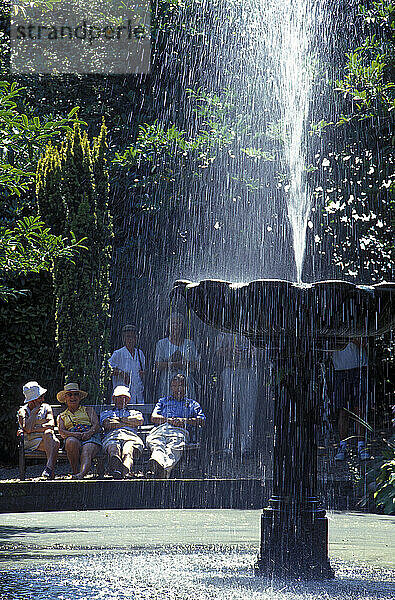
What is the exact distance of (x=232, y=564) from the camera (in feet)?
14.9

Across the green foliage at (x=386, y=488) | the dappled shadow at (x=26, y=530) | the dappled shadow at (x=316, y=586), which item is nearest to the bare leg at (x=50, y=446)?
the dappled shadow at (x=26, y=530)

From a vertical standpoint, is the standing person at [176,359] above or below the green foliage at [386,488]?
above

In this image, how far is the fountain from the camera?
A: 416 cm

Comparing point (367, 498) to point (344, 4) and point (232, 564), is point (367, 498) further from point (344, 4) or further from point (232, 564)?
point (344, 4)

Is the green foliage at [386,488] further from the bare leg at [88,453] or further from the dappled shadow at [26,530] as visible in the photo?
the bare leg at [88,453]

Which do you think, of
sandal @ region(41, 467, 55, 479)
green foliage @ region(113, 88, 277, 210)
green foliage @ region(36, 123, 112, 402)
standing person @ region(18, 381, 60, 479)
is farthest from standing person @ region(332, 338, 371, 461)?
sandal @ region(41, 467, 55, 479)

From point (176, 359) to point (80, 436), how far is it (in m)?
1.53

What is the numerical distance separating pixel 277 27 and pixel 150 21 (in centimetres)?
309

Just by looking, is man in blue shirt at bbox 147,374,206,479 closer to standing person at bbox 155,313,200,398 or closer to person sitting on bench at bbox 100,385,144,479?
person sitting on bench at bbox 100,385,144,479

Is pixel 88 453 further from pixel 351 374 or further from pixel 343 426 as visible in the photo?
pixel 351 374

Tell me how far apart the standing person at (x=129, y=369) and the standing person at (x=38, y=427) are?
1.20 m

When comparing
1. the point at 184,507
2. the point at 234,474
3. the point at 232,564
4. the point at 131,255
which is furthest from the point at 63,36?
the point at 232,564

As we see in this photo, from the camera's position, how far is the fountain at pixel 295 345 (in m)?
4.16

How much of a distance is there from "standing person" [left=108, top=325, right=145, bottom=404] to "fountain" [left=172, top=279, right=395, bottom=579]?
17.9ft
